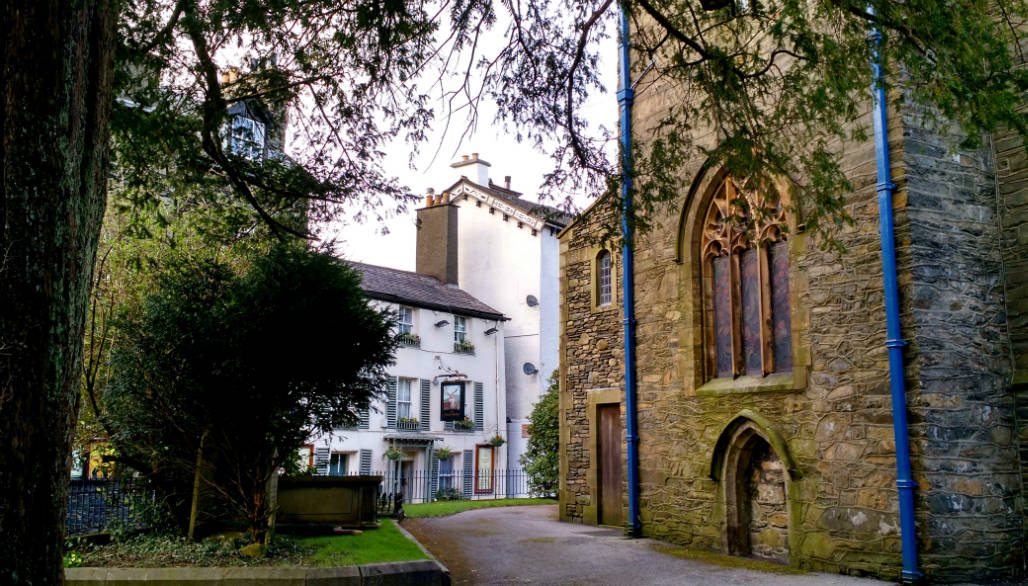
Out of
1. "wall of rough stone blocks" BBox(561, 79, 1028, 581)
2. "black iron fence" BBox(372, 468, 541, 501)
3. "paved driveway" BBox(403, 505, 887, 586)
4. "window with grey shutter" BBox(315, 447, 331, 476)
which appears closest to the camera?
"wall of rough stone blocks" BBox(561, 79, 1028, 581)

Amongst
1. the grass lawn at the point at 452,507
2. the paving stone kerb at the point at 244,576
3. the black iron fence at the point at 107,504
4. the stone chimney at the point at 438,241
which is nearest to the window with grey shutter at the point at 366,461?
the grass lawn at the point at 452,507

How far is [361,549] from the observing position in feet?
33.6

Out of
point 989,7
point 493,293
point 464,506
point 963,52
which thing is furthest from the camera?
point 493,293

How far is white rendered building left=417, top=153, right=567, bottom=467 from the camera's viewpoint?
32969 mm

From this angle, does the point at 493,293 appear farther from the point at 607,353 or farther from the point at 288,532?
the point at 288,532

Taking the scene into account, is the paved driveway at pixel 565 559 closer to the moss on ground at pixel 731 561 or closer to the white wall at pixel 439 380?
the moss on ground at pixel 731 561

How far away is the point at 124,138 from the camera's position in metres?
8.98

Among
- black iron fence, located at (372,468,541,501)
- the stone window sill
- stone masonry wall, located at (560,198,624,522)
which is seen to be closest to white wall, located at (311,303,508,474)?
black iron fence, located at (372,468,541,501)

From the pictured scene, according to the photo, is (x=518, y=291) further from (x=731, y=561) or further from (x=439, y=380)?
(x=731, y=561)

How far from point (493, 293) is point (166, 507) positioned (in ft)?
77.2

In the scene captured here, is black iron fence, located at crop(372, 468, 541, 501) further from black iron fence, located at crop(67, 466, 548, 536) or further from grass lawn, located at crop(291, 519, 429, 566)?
grass lawn, located at crop(291, 519, 429, 566)

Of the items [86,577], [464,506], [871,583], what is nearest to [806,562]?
[871,583]

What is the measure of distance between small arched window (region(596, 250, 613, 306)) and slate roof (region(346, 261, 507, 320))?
41.6 feet

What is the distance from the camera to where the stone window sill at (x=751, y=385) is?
1066 cm
